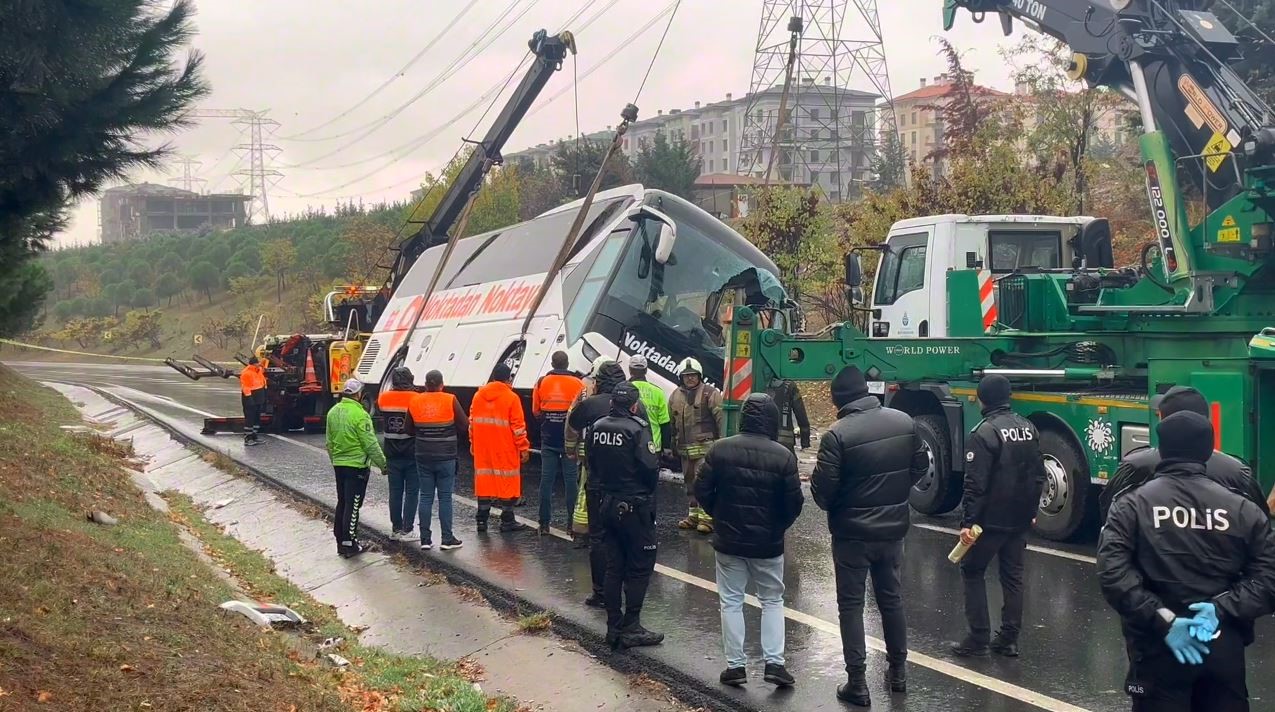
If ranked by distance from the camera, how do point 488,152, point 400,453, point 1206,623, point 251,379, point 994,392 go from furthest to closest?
point 251,379, point 488,152, point 400,453, point 994,392, point 1206,623

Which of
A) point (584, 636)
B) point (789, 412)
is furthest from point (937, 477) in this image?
point (584, 636)

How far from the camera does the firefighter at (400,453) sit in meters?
11.1

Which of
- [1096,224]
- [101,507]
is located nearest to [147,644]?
A: [101,507]

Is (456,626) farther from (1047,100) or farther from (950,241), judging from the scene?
(1047,100)

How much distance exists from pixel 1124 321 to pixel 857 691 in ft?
20.1

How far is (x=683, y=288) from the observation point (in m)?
15.0

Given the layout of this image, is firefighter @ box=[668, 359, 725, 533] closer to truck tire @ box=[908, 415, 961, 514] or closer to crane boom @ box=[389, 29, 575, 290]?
truck tire @ box=[908, 415, 961, 514]

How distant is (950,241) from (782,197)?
1266cm

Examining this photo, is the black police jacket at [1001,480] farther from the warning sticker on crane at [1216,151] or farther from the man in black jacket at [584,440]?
the warning sticker on crane at [1216,151]

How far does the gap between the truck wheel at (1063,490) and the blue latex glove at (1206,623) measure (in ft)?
20.3

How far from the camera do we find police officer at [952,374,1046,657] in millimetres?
7059

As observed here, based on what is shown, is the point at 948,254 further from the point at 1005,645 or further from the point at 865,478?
the point at 865,478

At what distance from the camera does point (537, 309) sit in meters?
15.7

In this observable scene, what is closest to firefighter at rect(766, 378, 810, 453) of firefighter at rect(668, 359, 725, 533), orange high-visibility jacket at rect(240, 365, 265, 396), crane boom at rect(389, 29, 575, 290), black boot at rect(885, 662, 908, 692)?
firefighter at rect(668, 359, 725, 533)
